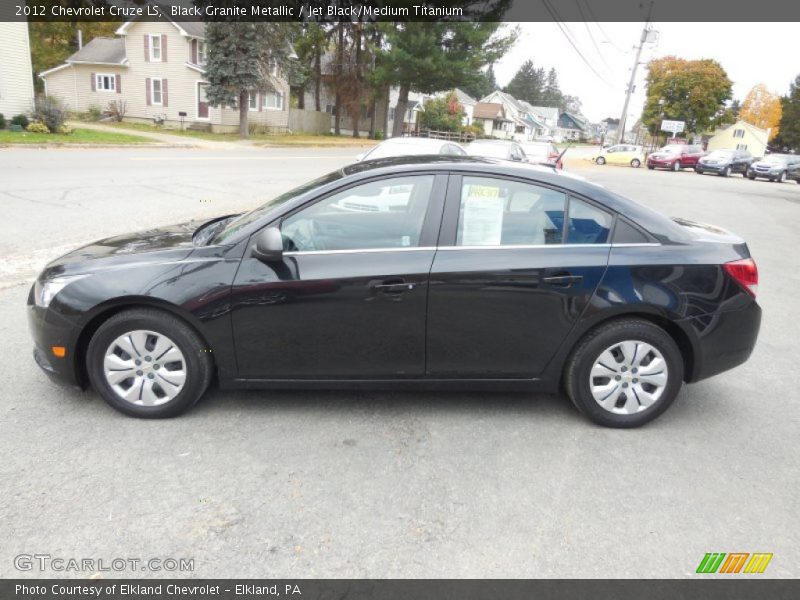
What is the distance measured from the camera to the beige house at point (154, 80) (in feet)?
124

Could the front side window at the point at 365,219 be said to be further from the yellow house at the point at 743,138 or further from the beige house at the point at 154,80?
the yellow house at the point at 743,138

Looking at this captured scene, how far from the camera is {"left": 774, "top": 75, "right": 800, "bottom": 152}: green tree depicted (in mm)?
81375

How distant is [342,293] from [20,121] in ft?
87.9

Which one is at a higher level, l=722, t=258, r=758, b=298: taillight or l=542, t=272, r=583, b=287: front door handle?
l=722, t=258, r=758, b=298: taillight

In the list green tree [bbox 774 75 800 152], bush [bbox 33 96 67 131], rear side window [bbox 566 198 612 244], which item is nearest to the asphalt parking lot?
rear side window [bbox 566 198 612 244]

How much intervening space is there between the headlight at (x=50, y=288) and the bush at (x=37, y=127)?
2497 cm

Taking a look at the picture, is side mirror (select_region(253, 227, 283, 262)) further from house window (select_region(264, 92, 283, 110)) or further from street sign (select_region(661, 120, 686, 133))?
street sign (select_region(661, 120, 686, 133))

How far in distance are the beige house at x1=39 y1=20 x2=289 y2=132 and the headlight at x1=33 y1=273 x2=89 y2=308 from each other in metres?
34.3

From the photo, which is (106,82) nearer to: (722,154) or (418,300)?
(722,154)

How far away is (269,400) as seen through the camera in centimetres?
410

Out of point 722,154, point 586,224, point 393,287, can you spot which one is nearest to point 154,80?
point 722,154

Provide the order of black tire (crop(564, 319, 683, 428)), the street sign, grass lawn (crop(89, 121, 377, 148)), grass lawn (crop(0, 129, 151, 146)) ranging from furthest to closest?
the street sign → grass lawn (crop(89, 121, 377, 148)) → grass lawn (crop(0, 129, 151, 146)) → black tire (crop(564, 319, 683, 428))
